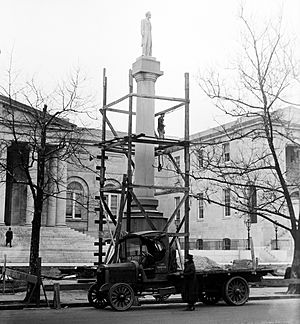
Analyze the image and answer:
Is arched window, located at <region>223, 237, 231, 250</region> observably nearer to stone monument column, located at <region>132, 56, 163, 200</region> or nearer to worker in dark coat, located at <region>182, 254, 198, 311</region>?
stone monument column, located at <region>132, 56, 163, 200</region>

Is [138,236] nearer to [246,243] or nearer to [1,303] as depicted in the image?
[1,303]

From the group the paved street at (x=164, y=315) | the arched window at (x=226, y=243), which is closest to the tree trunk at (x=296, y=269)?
the paved street at (x=164, y=315)

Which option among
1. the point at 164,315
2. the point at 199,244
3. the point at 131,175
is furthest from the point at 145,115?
the point at 199,244

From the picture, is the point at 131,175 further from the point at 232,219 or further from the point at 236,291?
the point at 232,219

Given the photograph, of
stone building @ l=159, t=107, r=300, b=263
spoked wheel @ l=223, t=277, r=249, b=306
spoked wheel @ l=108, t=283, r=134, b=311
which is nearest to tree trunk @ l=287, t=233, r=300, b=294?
spoked wheel @ l=223, t=277, r=249, b=306

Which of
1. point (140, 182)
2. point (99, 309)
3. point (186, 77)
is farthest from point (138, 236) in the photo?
point (186, 77)

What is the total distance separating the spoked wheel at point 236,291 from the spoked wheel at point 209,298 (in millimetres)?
461

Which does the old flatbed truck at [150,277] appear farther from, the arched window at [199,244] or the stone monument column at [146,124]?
the arched window at [199,244]

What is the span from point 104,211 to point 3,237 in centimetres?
2263

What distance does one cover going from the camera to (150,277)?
55.9 ft

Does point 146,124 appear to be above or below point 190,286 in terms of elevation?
above

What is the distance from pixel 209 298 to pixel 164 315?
3167 millimetres

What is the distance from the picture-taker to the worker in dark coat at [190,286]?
1639 centimetres

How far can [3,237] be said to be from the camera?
42.0 m
